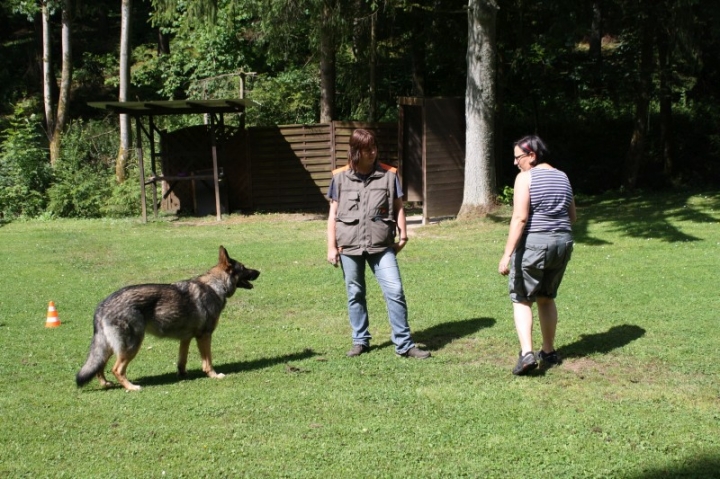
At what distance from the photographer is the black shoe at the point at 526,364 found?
20.3 ft

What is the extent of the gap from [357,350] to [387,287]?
67 cm

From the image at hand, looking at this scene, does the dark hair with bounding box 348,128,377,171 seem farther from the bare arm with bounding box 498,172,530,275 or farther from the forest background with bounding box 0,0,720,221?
the forest background with bounding box 0,0,720,221

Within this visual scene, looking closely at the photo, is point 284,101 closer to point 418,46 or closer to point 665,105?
point 418,46

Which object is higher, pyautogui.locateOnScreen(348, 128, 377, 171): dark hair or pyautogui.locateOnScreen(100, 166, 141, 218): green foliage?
pyautogui.locateOnScreen(348, 128, 377, 171): dark hair

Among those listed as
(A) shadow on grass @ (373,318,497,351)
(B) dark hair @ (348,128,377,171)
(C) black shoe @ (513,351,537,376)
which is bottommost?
(A) shadow on grass @ (373,318,497,351)

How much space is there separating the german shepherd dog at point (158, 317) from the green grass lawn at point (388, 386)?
0.78 feet

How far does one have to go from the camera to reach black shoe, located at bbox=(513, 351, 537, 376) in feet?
20.3

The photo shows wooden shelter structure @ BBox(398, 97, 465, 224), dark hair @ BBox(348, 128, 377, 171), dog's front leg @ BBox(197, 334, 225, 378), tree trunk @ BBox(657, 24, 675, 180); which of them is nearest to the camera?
dog's front leg @ BBox(197, 334, 225, 378)

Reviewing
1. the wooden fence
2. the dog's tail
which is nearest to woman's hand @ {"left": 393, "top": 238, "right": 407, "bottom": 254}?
the dog's tail

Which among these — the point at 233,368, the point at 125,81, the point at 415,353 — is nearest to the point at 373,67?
the point at 125,81

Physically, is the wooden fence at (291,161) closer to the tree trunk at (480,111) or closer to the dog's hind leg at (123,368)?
the tree trunk at (480,111)

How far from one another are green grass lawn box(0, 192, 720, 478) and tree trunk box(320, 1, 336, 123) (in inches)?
301

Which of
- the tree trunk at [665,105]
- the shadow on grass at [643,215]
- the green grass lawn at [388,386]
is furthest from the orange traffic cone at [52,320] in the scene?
the tree trunk at [665,105]

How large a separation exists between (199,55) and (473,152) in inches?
671
